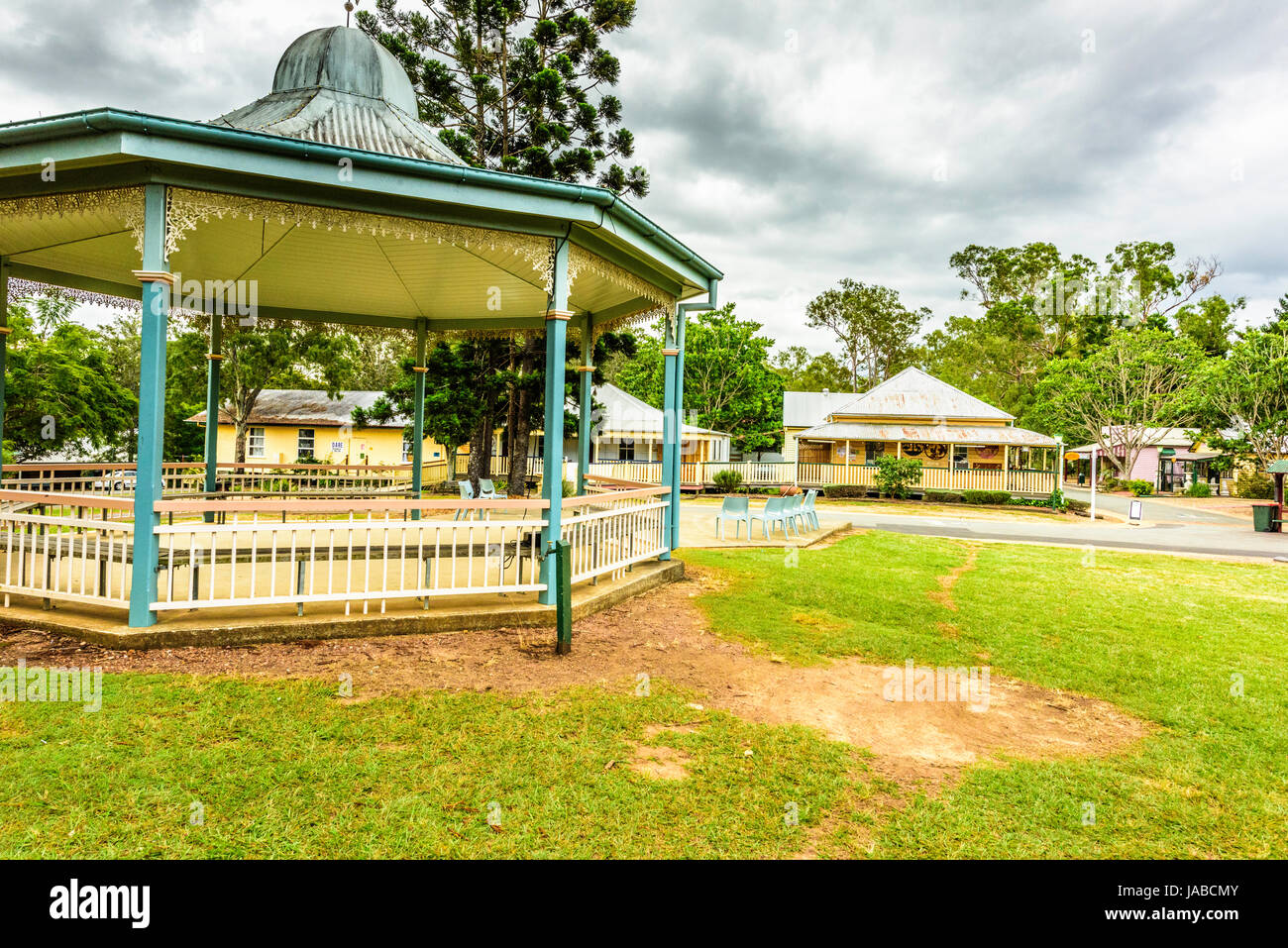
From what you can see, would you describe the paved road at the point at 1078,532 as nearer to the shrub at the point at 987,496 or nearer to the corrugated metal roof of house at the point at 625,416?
the shrub at the point at 987,496

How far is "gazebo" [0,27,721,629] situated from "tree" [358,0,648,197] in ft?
31.7

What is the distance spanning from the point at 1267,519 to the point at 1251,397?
37.9ft

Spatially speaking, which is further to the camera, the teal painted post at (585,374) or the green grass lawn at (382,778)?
the teal painted post at (585,374)

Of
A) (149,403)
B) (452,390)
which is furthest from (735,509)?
(149,403)

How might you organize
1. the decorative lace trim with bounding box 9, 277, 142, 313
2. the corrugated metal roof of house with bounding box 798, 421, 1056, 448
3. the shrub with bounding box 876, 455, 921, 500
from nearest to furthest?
the decorative lace trim with bounding box 9, 277, 142, 313, the shrub with bounding box 876, 455, 921, 500, the corrugated metal roof of house with bounding box 798, 421, 1056, 448

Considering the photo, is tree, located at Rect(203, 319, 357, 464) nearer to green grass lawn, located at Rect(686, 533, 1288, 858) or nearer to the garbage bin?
green grass lawn, located at Rect(686, 533, 1288, 858)

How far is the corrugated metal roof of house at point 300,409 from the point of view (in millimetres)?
34906

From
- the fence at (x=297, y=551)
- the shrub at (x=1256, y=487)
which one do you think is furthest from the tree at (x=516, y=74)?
the shrub at (x=1256, y=487)

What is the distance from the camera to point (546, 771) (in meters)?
3.51

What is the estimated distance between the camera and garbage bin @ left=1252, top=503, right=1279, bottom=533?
1830 cm

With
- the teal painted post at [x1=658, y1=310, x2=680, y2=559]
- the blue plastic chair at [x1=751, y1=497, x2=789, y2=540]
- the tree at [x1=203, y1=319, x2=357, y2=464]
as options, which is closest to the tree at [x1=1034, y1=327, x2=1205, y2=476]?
the blue plastic chair at [x1=751, y1=497, x2=789, y2=540]

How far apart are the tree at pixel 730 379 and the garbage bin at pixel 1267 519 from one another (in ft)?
67.3

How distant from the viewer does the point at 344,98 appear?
703 centimetres
